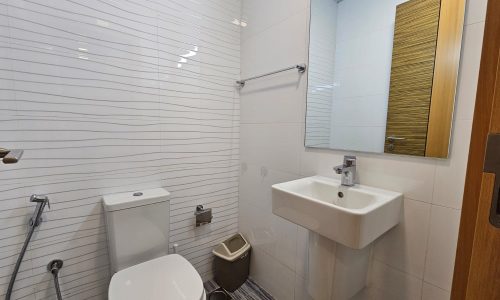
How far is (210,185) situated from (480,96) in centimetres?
160

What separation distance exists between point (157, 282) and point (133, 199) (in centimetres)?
46

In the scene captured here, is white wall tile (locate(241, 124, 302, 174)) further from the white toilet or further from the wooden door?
the wooden door

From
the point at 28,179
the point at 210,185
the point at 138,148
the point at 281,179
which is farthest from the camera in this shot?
the point at 210,185

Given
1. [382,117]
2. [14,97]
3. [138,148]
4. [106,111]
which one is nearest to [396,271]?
[382,117]

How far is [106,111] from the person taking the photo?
128cm

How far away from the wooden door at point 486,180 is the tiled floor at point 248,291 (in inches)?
60.8

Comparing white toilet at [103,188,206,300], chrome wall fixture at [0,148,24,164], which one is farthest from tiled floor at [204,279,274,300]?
chrome wall fixture at [0,148,24,164]

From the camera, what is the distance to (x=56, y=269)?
1.16m

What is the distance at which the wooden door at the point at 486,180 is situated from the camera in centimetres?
33

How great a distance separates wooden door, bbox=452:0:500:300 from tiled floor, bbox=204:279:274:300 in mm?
1544

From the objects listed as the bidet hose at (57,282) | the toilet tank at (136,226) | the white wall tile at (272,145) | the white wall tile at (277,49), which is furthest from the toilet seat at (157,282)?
the white wall tile at (277,49)

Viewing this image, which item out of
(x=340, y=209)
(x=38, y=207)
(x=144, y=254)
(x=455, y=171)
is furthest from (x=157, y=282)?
(x=455, y=171)

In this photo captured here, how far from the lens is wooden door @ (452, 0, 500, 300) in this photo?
332 mm

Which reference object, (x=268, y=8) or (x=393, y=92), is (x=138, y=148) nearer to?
(x=268, y=8)
